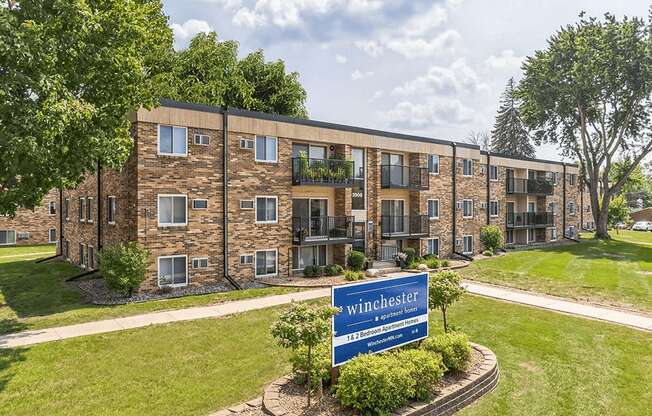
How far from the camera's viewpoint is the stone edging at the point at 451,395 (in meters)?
7.11

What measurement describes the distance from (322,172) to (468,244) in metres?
14.7

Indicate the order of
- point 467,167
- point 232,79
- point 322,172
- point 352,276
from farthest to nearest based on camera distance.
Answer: point 232,79 → point 467,167 → point 322,172 → point 352,276

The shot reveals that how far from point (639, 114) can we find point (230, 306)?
42911 mm

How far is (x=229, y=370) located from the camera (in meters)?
9.22

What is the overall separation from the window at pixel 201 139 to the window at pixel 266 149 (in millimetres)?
2428

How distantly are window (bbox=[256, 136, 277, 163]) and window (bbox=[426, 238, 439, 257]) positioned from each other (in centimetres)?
1270

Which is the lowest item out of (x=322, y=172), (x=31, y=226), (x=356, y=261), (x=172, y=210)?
(x=356, y=261)

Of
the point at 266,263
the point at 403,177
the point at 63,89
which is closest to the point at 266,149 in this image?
the point at 266,263

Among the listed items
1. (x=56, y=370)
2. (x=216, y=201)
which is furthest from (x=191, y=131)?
(x=56, y=370)

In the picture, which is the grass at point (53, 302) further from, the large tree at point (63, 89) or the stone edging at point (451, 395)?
the stone edging at point (451, 395)

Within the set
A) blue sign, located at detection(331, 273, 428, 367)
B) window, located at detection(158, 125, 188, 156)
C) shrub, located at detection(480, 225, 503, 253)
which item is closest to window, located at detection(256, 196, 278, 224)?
window, located at detection(158, 125, 188, 156)

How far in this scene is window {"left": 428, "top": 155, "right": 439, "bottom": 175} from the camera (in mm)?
27078

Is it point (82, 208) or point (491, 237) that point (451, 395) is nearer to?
point (82, 208)

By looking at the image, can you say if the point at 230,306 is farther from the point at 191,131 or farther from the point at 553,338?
the point at 553,338
